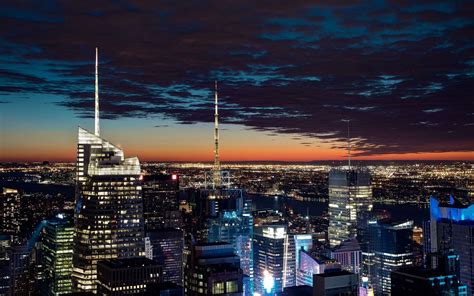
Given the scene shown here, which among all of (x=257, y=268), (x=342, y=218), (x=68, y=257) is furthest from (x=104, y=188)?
(x=342, y=218)

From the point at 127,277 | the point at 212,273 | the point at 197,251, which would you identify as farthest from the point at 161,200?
the point at 212,273

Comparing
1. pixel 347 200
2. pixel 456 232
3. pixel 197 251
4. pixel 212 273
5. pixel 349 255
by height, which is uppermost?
pixel 197 251

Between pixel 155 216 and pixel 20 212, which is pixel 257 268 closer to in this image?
pixel 155 216

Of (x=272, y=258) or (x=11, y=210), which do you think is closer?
(x=272, y=258)

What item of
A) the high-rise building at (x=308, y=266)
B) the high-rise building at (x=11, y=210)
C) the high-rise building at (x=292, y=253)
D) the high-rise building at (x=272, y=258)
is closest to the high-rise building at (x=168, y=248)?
the high-rise building at (x=272, y=258)

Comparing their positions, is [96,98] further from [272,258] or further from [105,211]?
[272,258]
